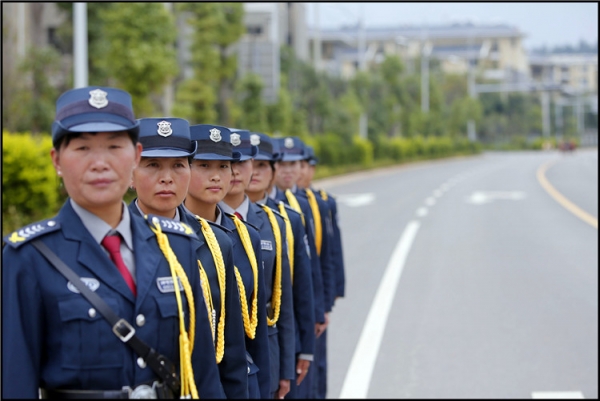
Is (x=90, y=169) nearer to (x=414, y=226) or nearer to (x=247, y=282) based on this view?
(x=247, y=282)

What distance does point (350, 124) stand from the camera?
152 ft

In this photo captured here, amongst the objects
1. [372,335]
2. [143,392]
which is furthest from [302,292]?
[372,335]

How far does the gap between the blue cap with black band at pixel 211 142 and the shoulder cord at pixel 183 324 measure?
4.94 ft

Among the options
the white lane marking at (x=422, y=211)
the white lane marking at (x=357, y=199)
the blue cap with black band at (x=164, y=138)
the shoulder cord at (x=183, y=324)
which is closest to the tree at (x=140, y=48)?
the white lane marking at (x=357, y=199)

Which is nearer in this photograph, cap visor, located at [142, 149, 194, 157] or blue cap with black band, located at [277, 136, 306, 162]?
cap visor, located at [142, 149, 194, 157]

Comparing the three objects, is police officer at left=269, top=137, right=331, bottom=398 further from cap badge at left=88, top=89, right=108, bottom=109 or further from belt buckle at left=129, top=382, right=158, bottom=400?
cap badge at left=88, top=89, right=108, bottom=109

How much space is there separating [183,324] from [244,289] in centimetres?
122

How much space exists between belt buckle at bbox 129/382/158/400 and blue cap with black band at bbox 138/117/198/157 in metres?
1.32

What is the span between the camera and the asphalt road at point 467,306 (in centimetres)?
805

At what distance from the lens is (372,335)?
32.6 ft

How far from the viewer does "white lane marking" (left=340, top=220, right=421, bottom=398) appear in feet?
25.9

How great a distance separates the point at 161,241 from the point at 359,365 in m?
5.79

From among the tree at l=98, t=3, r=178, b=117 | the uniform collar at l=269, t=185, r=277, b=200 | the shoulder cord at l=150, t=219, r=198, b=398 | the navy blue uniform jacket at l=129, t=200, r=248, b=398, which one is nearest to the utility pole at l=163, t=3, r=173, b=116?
the tree at l=98, t=3, r=178, b=117

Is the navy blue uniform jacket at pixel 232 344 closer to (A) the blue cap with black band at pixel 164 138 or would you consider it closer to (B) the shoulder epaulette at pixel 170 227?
(B) the shoulder epaulette at pixel 170 227
